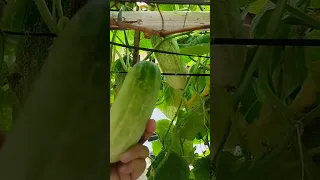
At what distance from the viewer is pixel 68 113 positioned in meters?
0.41

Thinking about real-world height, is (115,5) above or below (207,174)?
above

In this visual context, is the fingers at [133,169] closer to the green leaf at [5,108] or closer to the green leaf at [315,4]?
the green leaf at [5,108]

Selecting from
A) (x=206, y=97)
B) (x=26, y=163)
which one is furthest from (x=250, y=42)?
(x=26, y=163)

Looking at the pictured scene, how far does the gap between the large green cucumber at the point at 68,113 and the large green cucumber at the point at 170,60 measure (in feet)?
0.39

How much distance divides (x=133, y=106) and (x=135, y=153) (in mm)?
52

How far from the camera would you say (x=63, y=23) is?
417 mm

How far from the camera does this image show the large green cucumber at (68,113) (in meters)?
0.41

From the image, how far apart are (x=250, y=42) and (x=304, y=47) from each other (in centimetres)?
5

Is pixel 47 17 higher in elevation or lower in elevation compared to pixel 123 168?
higher

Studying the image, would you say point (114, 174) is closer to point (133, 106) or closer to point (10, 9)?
point (133, 106)

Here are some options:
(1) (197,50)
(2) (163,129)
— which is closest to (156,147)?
(2) (163,129)

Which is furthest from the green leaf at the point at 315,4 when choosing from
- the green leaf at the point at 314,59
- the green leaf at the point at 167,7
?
the green leaf at the point at 167,7

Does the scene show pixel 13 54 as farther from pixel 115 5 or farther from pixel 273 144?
pixel 273 144

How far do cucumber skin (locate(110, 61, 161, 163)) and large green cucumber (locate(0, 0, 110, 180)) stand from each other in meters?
0.04
